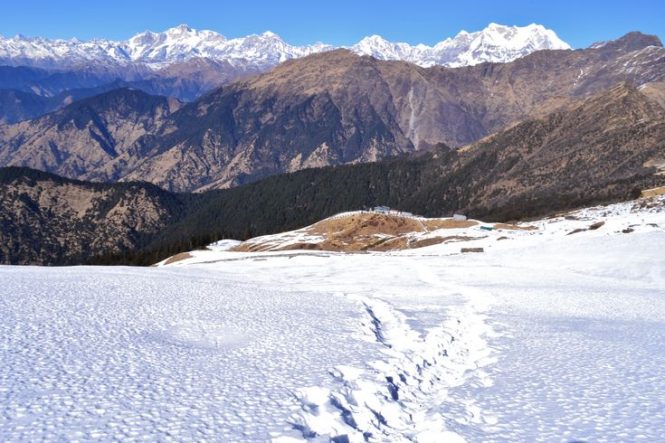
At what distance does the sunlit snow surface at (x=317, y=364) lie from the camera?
12.1 metres

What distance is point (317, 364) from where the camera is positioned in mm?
16688

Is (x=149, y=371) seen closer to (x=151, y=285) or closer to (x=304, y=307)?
(x=304, y=307)

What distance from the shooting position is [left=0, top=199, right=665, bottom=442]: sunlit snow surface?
12141 mm

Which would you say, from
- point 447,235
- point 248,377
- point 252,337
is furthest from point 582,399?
point 447,235

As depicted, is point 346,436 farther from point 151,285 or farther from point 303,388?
point 151,285

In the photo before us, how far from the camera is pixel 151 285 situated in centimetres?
3111

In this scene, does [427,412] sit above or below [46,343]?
below

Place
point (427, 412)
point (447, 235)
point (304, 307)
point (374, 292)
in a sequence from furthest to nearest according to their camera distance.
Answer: point (447, 235) < point (374, 292) < point (304, 307) < point (427, 412)

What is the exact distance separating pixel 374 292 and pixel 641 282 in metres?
25.4

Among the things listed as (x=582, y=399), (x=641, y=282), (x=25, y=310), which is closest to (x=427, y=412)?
(x=582, y=399)

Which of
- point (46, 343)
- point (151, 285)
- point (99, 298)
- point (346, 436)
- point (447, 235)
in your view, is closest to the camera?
point (346, 436)

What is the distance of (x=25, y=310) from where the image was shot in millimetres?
20609

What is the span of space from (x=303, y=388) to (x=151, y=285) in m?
19.5

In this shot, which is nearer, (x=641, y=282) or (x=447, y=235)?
(x=641, y=282)
